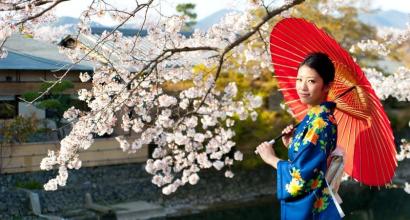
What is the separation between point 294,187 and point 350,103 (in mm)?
660

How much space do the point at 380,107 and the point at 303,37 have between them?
1.76 feet

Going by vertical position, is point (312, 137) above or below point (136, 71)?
below

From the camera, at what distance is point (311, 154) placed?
7.91 feet

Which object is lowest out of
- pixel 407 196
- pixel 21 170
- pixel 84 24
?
pixel 407 196

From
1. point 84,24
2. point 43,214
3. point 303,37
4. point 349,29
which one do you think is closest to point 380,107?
point 303,37

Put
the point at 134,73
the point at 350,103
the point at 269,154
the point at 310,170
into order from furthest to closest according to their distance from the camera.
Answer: the point at 134,73
the point at 350,103
the point at 269,154
the point at 310,170

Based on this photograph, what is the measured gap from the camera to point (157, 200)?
36.6 ft

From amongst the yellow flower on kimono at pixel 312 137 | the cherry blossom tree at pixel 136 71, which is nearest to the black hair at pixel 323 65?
the yellow flower on kimono at pixel 312 137

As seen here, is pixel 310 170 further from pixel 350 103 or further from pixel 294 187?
pixel 350 103

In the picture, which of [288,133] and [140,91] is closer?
[288,133]

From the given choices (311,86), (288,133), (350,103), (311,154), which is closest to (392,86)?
(350,103)

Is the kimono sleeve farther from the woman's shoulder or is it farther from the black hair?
the black hair

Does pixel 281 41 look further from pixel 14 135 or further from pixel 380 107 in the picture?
pixel 14 135

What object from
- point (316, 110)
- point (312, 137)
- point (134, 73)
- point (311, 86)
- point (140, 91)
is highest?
point (134, 73)
